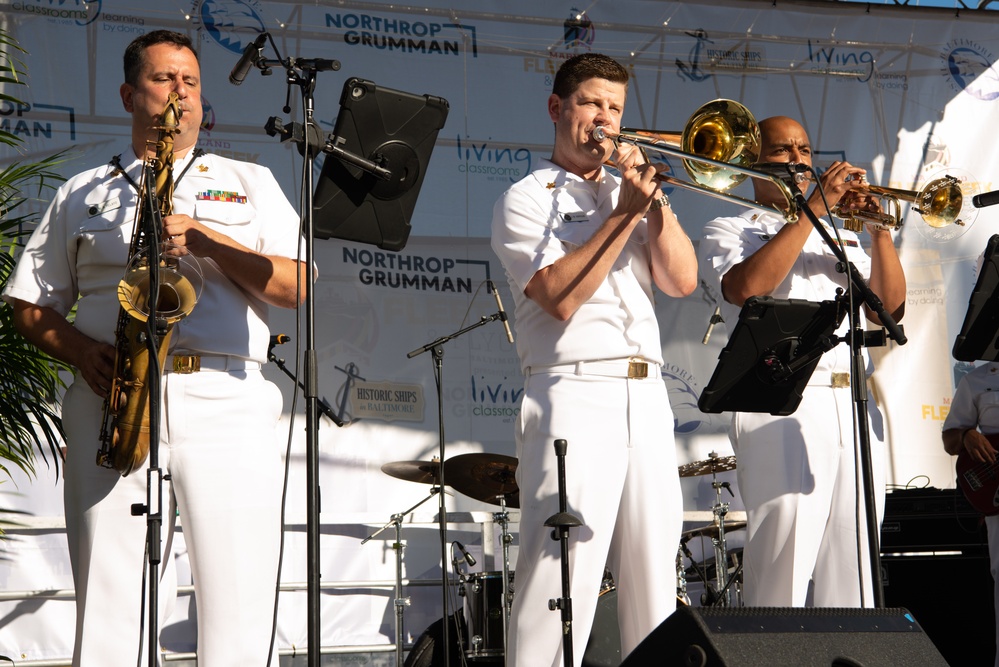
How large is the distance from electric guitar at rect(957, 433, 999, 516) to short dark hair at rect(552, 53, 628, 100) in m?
3.02

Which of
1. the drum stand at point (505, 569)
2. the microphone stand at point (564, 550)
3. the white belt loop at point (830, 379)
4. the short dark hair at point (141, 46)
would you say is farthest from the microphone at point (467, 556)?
the short dark hair at point (141, 46)

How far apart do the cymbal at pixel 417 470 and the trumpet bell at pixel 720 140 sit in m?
2.31

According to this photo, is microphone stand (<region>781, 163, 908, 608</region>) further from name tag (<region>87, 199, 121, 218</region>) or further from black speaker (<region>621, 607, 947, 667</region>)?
name tag (<region>87, 199, 121, 218</region>)

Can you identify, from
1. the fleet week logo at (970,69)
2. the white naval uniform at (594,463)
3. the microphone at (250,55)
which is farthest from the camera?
the fleet week logo at (970,69)

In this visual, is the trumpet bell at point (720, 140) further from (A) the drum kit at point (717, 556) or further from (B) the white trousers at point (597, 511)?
(A) the drum kit at point (717, 556)

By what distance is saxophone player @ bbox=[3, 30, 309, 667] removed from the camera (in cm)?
280

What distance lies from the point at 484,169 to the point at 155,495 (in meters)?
4.62

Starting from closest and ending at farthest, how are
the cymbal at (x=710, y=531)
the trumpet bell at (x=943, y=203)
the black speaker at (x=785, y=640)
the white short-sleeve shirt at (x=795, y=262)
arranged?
the black speaker at (x=785, y=640), the white short-sleeve shirt at (x=795, y=262), the trumpet bell at (x=943, y=203), the cymbal at (x=710, y=531)

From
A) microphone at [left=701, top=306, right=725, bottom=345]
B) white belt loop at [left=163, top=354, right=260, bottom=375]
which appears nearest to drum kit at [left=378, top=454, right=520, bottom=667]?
microphone at [left=701, top=306, right=725, bottom=345]

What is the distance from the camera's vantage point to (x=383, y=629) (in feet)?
20.4

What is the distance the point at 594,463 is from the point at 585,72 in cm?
129

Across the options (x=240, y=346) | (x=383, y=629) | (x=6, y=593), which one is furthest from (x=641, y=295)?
(x=6, y=593)

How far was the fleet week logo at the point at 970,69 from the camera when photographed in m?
7.54

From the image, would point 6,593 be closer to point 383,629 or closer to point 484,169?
point 383,629
